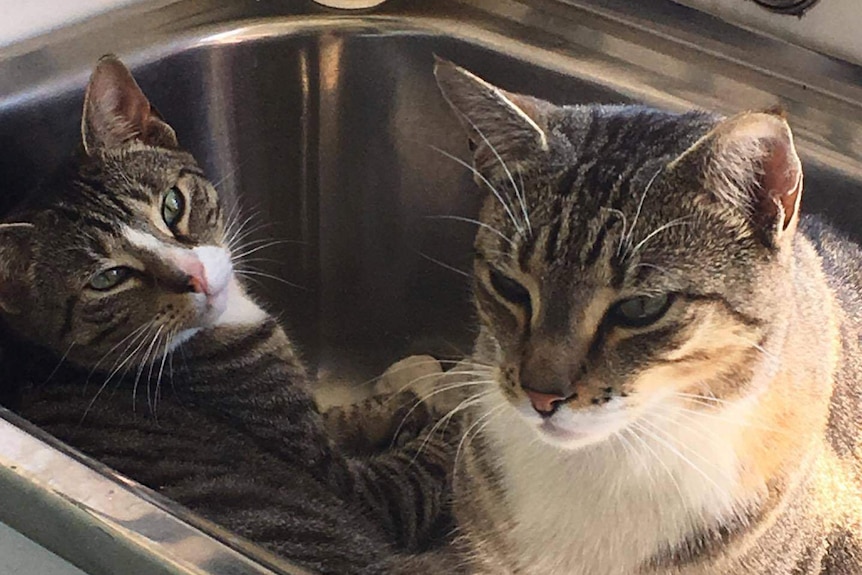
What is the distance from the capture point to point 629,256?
0.68m

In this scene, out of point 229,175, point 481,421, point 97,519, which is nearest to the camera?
point 97,519

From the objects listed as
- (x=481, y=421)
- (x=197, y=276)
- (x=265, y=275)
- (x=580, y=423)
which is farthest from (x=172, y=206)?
(x=580, y=423)

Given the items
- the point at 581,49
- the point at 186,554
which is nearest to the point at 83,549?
the point at 186,554

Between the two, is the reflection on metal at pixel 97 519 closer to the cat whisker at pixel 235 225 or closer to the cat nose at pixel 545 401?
the cat nose at pixel 545 401

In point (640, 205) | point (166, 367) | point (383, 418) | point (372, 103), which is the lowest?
point (383, 418)

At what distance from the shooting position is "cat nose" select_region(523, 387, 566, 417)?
2.33 ft

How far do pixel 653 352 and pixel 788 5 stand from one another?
58 cm

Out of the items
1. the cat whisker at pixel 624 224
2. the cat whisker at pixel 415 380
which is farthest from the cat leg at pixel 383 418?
the cat whisker at pixel 624 224

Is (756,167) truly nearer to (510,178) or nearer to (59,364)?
(510,178)

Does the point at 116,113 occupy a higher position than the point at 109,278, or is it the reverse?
the point at 116,113

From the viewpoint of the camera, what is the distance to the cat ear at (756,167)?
622 millimetres

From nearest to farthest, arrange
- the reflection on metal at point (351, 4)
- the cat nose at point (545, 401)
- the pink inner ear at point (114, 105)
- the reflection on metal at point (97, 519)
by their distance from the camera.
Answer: the reflection on metal at point (97, 519)
the cat nose at point (545, 401)
the pink inner ear at point (114, 105)
the reflection on metal at point (351, 4)

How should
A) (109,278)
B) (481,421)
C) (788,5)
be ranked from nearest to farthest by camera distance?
1. (481,421)
2. (109,278)
3. (788,5)

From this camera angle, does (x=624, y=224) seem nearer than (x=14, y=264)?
Yes
